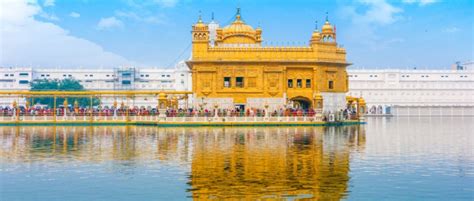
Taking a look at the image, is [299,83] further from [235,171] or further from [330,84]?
[235,171]

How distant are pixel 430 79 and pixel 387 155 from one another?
123461 millimetres

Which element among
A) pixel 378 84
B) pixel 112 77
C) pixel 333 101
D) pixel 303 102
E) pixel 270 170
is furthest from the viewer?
pixel 378 84

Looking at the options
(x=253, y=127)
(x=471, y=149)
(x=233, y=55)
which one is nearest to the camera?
(x=471, y=149)

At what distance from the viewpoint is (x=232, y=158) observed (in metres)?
25.4

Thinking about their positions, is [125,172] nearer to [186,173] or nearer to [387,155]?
[186,173]

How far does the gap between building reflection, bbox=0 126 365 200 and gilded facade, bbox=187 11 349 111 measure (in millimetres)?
21459

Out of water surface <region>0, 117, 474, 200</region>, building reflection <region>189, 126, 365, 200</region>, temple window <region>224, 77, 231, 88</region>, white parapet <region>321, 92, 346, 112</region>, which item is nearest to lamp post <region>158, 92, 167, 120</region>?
temple window <region>224, 77, 231, 88</region>

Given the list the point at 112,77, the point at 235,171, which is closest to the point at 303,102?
the point at 235,171

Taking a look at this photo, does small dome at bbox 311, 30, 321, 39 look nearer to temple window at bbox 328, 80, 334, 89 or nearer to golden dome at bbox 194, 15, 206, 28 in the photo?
temple window at bbox 328, 80, 334, 89

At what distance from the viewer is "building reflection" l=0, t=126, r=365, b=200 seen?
17.9 meters

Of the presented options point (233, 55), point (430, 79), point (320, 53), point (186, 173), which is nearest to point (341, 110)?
point (320, 53)

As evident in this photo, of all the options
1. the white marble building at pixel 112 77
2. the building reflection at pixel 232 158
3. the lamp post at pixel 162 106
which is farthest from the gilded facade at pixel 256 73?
the white marble building at pixel 112 77

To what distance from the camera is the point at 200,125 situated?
5316 centimetres

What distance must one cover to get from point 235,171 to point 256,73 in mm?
37440
